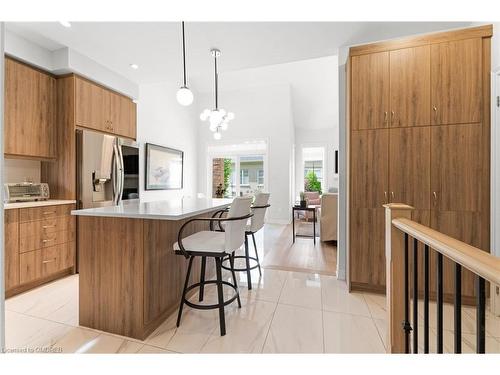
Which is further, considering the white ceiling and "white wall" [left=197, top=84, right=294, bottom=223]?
"white wall" [left=197, top=84, right=294, bottom=223]

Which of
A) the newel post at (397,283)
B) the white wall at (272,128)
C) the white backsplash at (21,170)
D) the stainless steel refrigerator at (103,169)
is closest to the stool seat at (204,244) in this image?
the newel post at (397,283)

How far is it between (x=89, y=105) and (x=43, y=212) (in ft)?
4.60

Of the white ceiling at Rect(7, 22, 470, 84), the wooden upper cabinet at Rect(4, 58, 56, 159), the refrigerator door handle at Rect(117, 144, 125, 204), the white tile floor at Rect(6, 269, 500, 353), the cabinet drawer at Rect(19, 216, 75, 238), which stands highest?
the white ceiling at Rect(7, 22, 470, 84)

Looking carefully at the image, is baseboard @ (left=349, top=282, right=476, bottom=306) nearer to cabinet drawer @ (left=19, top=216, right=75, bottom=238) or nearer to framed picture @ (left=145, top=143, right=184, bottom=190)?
cabinet drawer @ (left=19, top=216, right=75, bottom=238)

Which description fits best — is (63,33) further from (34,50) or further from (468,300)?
(468,300)

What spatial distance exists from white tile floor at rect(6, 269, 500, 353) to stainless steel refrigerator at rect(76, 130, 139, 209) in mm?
1156

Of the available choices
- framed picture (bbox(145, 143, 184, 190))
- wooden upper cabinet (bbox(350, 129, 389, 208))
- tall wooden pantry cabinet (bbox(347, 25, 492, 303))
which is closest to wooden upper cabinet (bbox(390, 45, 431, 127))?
tall wooden pantry cabinet (bbox(347, 25, 492, 303))

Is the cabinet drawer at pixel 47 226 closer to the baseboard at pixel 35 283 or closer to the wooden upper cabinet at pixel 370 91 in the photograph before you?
the baseboard at pixel 35 283

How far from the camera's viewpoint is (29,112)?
102 inches

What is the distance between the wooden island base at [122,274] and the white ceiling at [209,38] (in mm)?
2015

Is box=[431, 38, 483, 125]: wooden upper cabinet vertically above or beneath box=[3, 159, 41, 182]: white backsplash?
above

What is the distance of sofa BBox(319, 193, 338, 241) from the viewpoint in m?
4.11

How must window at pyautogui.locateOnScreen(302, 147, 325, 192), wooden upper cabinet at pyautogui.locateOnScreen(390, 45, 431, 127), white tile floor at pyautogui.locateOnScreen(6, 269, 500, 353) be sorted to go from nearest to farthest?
white tile floor at pyautogui.locateOnScreen(6, 269, 500, 353), wooden upper cabinet at pyautogui.locateOnScreen(390, 45, 431, 127), window at pyautogui.locateOnScreen(302, 147, 325, 192)

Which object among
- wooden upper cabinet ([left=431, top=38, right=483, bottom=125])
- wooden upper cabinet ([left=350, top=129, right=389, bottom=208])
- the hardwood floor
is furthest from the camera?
the hardwood floor
